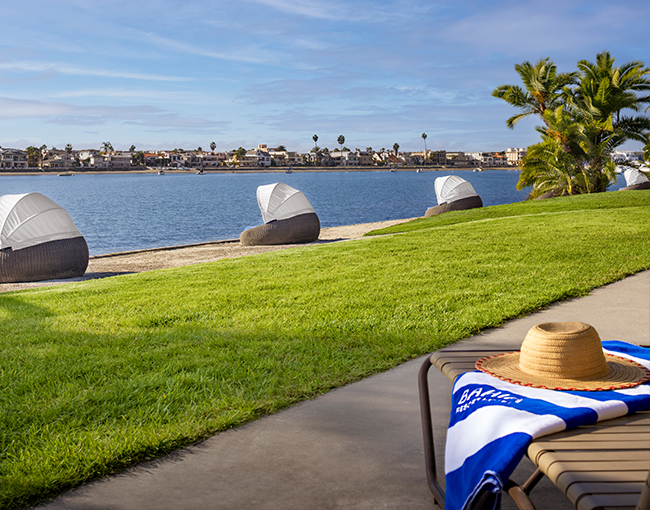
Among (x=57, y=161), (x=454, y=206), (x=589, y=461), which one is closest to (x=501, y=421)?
(x=589, y=461)

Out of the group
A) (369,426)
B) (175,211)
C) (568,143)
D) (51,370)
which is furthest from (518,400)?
(175,211)

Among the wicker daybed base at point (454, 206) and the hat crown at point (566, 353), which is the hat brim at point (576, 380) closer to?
the hat crown at point (566, 353)

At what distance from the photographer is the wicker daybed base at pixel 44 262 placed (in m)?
14.2

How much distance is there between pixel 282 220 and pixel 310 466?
57.5ft

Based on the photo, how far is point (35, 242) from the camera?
14336 millimetres

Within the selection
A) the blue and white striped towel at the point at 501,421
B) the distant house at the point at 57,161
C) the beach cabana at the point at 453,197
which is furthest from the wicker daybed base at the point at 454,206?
the distant house at the point at 57,161

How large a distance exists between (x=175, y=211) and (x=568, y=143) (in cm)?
3558

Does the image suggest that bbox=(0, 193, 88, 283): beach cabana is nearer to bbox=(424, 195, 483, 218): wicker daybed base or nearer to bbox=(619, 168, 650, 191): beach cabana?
bbox=(424, 195, 483, 218): wicker daybed base

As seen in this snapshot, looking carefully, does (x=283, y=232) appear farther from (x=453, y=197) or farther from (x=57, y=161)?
(x=57, y=161)

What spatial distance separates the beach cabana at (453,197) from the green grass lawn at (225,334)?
58.7ft

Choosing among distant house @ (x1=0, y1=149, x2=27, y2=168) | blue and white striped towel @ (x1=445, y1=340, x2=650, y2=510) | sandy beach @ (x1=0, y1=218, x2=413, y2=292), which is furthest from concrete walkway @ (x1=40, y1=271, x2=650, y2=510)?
distant house @ (x1=0, y1=149, x2=27, y2=168)

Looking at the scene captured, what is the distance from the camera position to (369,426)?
341cm

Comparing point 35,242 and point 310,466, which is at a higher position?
point 35,242

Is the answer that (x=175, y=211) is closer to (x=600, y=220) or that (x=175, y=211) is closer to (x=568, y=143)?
(x=568, y=143)
